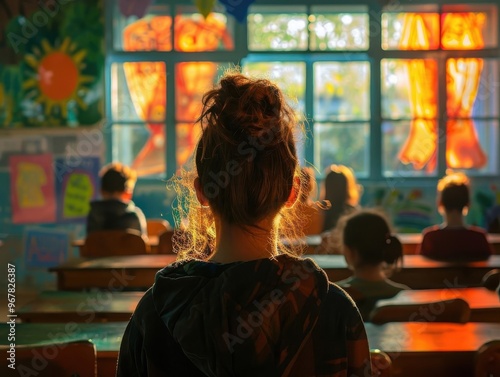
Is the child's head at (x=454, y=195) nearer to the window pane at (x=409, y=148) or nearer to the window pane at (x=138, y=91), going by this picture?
the window pane at (x=409, y=148)

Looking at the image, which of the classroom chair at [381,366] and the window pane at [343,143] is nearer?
the classroom chair at [381,366]

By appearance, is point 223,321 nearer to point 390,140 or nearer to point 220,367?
point 220,367

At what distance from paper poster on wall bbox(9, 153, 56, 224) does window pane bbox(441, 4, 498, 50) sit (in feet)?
11.6

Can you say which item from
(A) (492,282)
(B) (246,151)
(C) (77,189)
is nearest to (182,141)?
(C) (77,189)

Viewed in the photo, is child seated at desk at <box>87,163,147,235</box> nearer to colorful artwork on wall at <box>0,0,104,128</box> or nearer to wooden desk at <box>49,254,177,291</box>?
wooden desk at <box>49,254,177,291</box>

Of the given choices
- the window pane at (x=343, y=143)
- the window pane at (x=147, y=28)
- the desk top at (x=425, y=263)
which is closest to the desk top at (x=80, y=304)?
the desk top at (x=425, y=263)

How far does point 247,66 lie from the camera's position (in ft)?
24.1

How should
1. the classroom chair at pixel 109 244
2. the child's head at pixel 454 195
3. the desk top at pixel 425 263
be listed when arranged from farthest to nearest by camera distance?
the classroom chair at pixel 109 244 < the child's head at pixel 454 195 < the desk top at pixel 425 263

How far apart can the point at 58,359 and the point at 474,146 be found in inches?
238

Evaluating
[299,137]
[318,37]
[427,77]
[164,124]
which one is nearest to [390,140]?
[427,77]

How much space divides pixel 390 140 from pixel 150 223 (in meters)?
2.39

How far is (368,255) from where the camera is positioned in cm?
306

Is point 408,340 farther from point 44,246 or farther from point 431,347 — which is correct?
point 44,246

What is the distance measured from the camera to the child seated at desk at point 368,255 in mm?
2949
